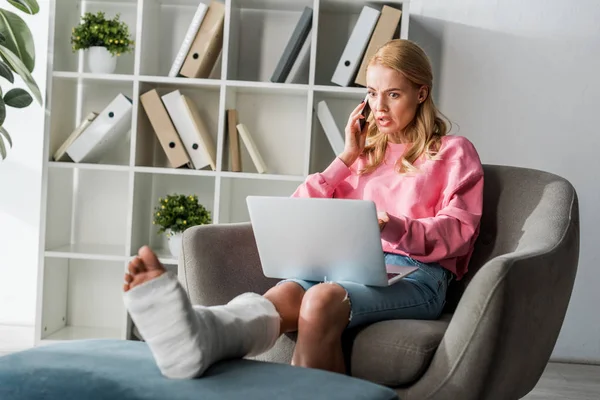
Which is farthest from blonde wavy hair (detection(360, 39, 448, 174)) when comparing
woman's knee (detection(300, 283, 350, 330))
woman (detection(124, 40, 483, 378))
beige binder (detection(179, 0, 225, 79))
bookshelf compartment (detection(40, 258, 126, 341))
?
bookshelf compartment (detection(40, 258, 126, 341))

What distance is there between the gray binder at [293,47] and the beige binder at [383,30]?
0.76 feet

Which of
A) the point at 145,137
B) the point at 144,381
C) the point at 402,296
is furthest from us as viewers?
the point at 145,137

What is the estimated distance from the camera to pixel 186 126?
3066mm

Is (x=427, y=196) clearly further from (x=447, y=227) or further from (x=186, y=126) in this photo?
(x=186, y=126)

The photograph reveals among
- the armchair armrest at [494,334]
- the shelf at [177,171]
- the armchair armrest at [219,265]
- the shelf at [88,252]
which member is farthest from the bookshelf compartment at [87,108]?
the armchair armrest at [494,334]

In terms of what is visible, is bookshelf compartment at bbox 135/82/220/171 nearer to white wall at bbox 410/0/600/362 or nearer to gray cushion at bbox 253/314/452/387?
white wall at bbox 410/0/600/362

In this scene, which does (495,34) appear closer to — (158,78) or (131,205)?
(158,78)

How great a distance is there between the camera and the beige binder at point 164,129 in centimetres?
304

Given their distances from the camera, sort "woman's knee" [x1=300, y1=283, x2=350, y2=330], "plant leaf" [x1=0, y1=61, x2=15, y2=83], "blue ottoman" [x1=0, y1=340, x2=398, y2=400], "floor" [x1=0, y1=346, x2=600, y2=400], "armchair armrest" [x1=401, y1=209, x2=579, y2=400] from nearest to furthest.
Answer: "blue ottoman" [x1=0, y1=340, x2=398, y2=400] → "armchair armrest" [x1=401, y1=209, x2=579, y2=400] → "woman's knee" [x1=300, y1=283, x2=350, y2=330] → "floor" [x1=0, y1=346, x2=600, y2=400] → "plant leaf" [x1=0, y1=61, x2=15, y2=83]

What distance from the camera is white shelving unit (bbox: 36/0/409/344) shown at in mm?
3043

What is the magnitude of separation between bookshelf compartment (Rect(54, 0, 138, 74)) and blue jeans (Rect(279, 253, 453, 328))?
1.67m

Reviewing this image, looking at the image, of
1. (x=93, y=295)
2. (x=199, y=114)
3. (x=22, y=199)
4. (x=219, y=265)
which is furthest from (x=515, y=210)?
(x=22, y=199)

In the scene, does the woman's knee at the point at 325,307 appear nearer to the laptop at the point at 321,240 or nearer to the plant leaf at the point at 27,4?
the laptop at the point at 321,240

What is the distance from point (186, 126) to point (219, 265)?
117cm
